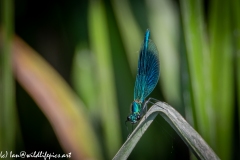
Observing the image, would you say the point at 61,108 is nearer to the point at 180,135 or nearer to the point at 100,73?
the point at 100,73

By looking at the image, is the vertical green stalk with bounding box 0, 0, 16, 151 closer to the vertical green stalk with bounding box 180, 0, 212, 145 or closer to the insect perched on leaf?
the insect perched on leaf

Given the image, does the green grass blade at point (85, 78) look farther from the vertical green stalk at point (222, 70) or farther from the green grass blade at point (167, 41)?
the vertical green stalk at point (222, 70)

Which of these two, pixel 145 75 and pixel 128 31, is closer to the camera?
pixel 145 75

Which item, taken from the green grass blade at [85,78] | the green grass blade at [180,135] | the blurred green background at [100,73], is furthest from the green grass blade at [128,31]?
the green grass blade at [180,135]

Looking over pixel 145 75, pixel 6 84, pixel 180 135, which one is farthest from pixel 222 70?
pixel 6 84

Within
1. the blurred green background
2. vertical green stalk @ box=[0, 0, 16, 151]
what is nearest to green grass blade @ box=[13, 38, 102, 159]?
the blurred green background

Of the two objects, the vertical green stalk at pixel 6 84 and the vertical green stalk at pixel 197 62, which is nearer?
the vertical green stalk at pixel 197 62

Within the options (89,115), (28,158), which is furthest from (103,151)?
(28,158)
